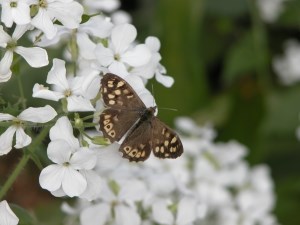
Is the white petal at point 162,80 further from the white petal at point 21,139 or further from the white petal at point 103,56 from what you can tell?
the white petal at point 21,139

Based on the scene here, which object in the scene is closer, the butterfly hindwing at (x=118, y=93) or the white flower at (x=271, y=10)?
the butterfly hindwing at (x=118, y=93)

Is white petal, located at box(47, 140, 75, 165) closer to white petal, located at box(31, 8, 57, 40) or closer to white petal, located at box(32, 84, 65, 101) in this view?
white petal, located at box(32, 84, 65, 101)

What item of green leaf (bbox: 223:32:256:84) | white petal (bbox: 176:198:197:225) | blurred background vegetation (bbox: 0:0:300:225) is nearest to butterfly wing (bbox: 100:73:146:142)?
white petal (bbox: 176:198:197:225)

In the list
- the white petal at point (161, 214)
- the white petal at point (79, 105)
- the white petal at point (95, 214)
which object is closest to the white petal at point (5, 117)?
the white petal at point (79, 105)

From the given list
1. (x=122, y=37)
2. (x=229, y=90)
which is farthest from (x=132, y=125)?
(x=229, y=90)

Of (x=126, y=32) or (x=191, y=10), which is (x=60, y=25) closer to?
(x=126, y=32)
